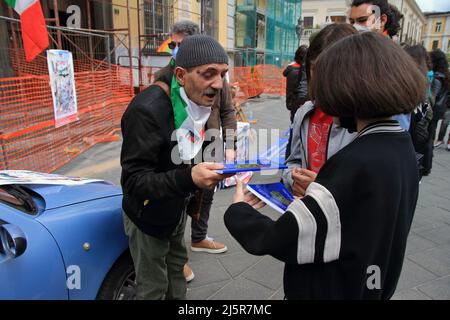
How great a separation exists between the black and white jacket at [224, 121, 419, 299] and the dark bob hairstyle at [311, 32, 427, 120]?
0.09m

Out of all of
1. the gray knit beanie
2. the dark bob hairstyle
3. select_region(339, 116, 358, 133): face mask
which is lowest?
select_region(339, 116, 358, 133): face mask

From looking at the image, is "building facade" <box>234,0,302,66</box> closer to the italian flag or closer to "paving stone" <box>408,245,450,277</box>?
the italian flag

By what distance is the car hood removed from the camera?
1.91 meters

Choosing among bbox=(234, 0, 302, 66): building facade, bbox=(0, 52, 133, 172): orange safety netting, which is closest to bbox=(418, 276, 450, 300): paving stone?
bbox=(0, 52, 133, 172): orange safety netting

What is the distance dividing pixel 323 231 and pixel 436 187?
5267 millimetres

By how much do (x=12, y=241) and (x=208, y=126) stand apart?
1.30m

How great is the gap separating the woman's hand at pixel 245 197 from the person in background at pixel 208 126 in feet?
2.56

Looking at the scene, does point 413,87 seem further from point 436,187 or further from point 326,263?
point 436,187

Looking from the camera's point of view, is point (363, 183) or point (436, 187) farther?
point (436, 187)

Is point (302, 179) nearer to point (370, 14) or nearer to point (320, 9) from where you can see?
point (370, 14)

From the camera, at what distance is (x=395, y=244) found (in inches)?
45.8

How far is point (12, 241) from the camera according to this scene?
4.83 feet

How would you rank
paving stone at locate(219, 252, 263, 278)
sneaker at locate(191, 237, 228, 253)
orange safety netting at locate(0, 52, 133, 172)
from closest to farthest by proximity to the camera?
paving stone at locate(219, 252, 263, 278) → sneaker at locate(191, 237, 228, 253) → orange safety netting at locate(0, 52, 133, 172)
